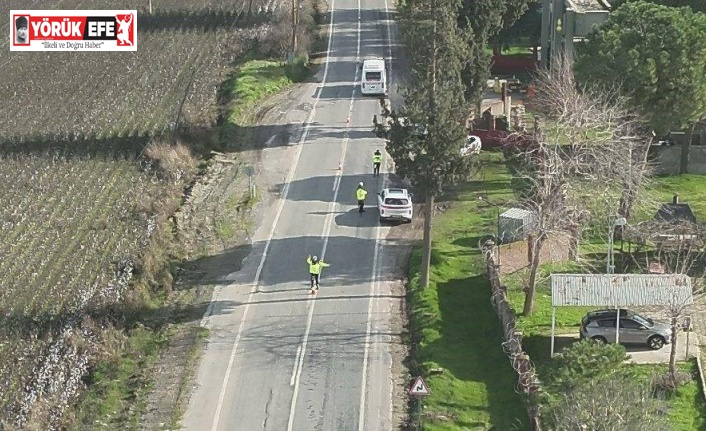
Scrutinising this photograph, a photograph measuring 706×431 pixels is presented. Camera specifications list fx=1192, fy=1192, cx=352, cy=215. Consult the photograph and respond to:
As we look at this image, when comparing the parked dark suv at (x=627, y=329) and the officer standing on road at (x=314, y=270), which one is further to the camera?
the officer standing on road at (x=314, y=270)

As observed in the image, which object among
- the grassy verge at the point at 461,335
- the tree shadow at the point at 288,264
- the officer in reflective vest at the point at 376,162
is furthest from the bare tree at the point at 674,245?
the officer in reflective vest at the point at 376,162

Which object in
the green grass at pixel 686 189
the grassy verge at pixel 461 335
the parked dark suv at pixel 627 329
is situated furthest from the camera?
the green grass at pixel 686 189

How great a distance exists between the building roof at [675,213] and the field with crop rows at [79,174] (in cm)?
2041

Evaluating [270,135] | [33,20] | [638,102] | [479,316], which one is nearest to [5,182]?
[270,135]

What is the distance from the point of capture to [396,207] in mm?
48500

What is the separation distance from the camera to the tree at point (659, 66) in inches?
2007

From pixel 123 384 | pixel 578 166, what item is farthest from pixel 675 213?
pixel 123 384

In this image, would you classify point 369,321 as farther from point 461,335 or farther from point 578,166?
point 578,166

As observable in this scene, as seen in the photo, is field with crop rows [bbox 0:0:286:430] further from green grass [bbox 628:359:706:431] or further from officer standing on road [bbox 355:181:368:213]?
green grass [bbox 628:359:706:431]

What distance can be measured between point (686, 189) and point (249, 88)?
84.7ft

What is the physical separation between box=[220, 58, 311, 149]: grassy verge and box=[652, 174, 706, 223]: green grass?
20.5 meters

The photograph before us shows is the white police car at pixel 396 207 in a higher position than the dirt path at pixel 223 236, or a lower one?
higher

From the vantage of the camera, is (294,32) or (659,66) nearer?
(659,66)

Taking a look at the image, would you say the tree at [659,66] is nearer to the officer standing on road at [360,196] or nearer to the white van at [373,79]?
the officer standing on road at [360,196]
